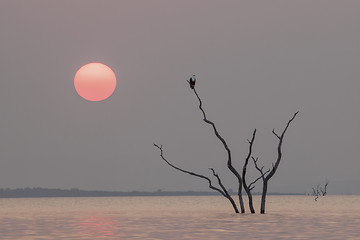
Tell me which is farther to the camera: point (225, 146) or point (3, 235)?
point (225, 146)

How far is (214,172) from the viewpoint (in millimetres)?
34312

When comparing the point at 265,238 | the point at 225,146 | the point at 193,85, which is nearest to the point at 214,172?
the point at 225,146

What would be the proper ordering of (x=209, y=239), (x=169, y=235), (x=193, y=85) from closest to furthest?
(x=209, y=239) < (x=169, y=235) < (x=193, y=85)

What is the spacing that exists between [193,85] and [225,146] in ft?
10.7

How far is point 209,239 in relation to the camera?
2041 centimetres

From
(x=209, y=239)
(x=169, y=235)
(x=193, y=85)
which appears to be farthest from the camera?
(x=193, y=85)

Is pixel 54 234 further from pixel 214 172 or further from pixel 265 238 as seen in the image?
pixel 214 172

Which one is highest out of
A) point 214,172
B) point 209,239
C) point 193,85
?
point 193,85

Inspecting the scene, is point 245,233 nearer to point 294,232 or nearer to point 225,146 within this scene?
point 294,232

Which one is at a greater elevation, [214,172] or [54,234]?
[214,172]

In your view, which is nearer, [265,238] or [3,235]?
[265,238]

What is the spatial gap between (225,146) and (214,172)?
158 cm

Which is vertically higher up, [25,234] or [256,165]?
[256,165]

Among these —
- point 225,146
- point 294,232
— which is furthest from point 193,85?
point 294,232
